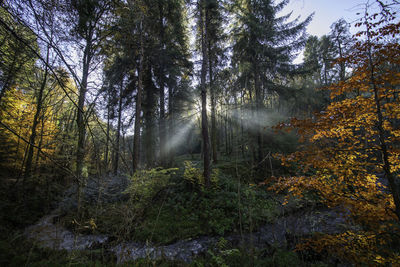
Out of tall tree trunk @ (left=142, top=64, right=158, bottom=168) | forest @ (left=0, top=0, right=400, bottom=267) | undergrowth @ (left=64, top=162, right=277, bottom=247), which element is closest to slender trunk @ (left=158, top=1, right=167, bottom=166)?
forest @ (left=0, top=0, right=400, bottom=267)

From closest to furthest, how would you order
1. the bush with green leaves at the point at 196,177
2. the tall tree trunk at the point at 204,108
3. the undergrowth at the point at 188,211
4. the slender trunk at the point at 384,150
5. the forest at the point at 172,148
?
1. the forest at the point at 172,148
2. the slender trunk at the point at 384,150
3. the undergrowth at the point at 188,211
4. the tall tree trunk at the point at 204,108
5. the bush with green leaves at the point at 196,177

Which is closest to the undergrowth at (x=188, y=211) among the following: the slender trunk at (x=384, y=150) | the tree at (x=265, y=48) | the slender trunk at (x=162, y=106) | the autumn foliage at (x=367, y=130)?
the autumn foliage at (x=367, y=130)

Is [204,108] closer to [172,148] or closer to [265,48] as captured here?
[172,148]

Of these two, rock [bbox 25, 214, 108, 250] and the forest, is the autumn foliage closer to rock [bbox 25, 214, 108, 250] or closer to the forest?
the forest

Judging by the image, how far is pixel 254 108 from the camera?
10867 millimetres

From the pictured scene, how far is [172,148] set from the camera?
36.6 ft

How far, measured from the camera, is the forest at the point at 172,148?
177cm

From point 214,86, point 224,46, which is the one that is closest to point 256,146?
point 214,86

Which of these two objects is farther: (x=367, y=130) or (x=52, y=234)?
(x=52, y=234)

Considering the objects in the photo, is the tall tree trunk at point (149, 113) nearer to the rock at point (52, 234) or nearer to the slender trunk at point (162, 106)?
the slender trunk at point (162, 106)

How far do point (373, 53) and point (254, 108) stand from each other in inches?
311

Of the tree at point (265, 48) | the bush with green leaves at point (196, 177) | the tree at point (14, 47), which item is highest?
the tree at point (265, 48)

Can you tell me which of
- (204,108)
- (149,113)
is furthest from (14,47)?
(149,113)

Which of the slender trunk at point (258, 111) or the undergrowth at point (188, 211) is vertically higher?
the slender trunk at point (258, 111)
